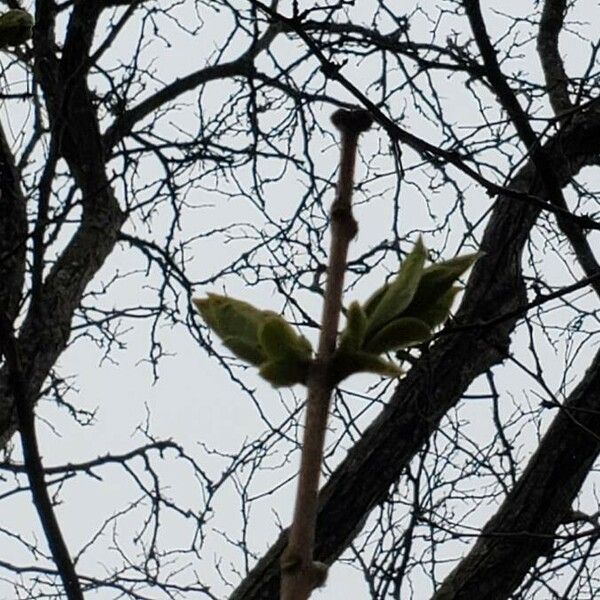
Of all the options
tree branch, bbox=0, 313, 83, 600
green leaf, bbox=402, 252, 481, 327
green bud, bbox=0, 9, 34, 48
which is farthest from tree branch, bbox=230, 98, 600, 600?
green leaf, bbox=402, 252, 481, 327

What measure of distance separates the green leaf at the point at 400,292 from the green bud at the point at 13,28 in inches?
15.4

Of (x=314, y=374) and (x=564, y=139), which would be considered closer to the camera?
(x=314, y=374)

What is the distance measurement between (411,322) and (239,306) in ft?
0.27

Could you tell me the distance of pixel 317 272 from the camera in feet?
10.0

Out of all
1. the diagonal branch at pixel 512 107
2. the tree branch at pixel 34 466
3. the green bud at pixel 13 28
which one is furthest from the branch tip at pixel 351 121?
the diagonal branch at pixel 512 107

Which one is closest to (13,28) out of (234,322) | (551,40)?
(234,322)

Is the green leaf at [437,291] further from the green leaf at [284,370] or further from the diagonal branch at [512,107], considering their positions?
the diagonal branch at [512,107]

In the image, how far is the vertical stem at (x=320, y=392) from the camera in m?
0.44

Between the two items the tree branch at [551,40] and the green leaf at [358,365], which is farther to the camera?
the tree branch at [551,40]

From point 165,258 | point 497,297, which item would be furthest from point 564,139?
point 165,258

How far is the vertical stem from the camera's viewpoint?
17.3 inches

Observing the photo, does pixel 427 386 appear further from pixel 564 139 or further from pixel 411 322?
pixel 411 322

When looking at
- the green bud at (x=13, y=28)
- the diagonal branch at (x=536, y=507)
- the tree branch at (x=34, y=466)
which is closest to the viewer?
the green bud at (x=13, y=28)

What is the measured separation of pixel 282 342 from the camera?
52 centimetres
